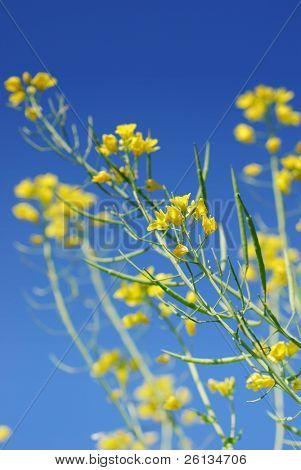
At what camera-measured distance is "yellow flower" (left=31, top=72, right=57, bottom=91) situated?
154 cm

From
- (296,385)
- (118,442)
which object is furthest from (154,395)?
(296,385)

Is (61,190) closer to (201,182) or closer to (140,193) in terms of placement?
(140,193)

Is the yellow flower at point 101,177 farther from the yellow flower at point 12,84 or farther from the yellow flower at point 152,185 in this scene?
the yellow flower at point 12,84

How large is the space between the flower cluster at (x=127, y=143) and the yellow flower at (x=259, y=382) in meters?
0.56

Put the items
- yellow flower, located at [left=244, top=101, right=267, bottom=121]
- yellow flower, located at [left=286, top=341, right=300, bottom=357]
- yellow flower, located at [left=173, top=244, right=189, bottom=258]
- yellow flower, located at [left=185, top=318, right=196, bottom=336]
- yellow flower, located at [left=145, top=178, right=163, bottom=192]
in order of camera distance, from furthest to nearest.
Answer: yellow flower, located at [left=244, top=101, right=267, bottom=121], yellow flower, located at [left=185, top=318, right=196, bottom=336], yellow flower, located at [left=145, top=178, right=163, bottom=192], yellow flower, located at [left=286, top=341, right=300, bottom=357], yellow flower, located at [left=173, top=244, right=189, bottom=258]

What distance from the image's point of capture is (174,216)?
3.13 feet

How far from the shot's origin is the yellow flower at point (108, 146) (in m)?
1.27

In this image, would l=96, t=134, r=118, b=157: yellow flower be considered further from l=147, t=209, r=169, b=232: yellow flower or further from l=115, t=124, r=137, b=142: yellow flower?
l=147, t=209, r=169, b=232: yellow flower

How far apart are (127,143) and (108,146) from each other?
0.14ft

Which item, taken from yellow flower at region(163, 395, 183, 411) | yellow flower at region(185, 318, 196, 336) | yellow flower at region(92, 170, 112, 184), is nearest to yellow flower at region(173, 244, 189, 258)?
yellow flower at region(92, 170, 112, 184)

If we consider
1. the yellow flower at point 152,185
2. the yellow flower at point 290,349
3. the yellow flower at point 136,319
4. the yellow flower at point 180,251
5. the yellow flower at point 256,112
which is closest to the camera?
the yellow flower at point 180,251

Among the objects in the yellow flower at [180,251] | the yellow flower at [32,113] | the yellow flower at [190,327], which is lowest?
the yellow flower at [180,251]

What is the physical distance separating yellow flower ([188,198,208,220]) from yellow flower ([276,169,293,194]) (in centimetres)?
106

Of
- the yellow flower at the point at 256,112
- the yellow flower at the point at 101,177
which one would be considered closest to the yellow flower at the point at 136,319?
the yellow flower at the point at 101,177
